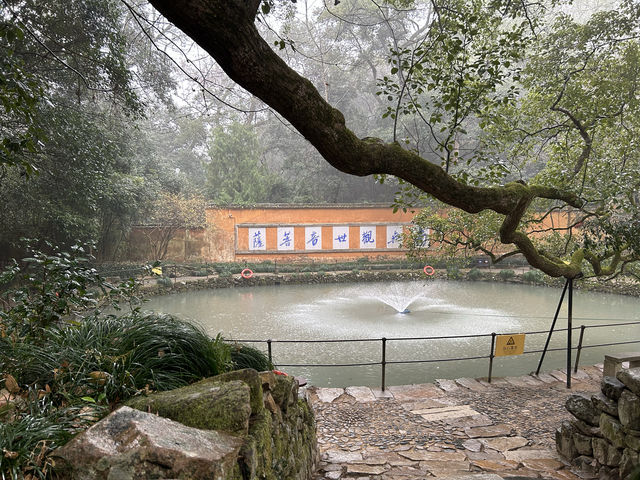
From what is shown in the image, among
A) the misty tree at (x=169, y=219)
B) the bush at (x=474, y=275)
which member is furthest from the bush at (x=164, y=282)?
the bush at (x=474, y=275)

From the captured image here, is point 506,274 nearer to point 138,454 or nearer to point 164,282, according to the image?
point 164,282

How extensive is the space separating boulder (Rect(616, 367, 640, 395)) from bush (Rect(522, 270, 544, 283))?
13.7m

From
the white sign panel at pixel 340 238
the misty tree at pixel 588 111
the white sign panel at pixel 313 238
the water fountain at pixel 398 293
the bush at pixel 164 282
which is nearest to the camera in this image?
the misty tree at pixel 588 111

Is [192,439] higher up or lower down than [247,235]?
lower down

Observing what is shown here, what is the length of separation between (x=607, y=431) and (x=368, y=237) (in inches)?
648

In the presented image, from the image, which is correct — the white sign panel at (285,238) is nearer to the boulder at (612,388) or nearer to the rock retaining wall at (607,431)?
the rock retaining wall at (607,431)

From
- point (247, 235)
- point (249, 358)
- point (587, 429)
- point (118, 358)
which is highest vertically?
point (247, 235)

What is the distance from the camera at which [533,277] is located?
15.8m

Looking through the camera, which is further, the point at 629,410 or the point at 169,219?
the point at 169,219

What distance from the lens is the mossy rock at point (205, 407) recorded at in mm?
1662

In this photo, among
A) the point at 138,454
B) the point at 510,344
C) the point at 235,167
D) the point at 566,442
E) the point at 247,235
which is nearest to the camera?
the point at 138,454

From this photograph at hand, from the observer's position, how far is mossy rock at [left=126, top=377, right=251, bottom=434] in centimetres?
166

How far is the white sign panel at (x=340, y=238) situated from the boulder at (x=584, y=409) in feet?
51.7

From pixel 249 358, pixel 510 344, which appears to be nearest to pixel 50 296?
pixel 249 358
